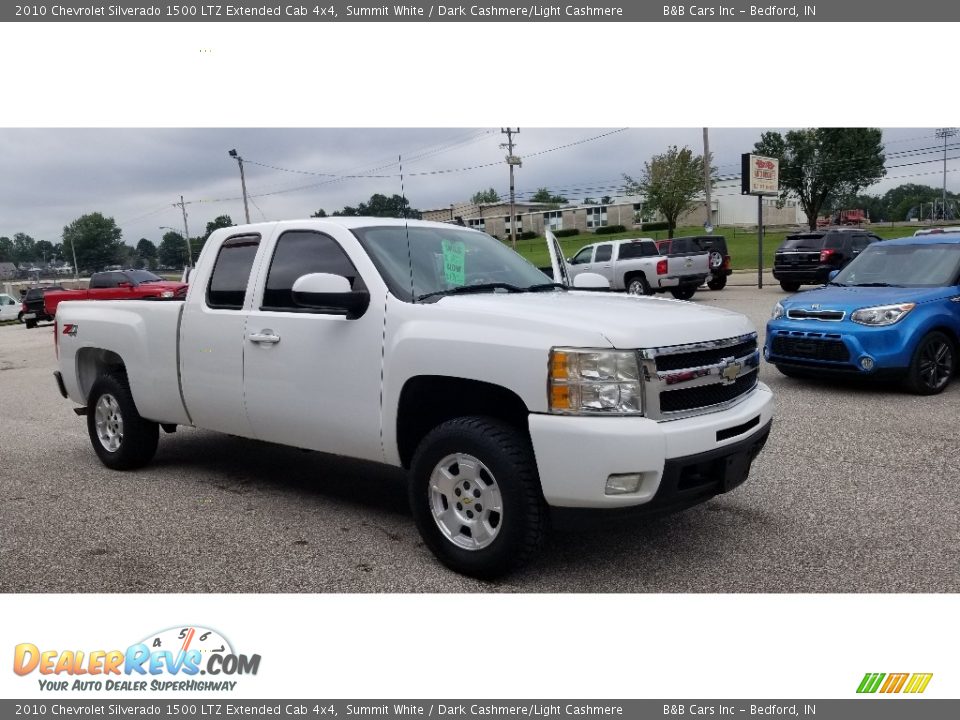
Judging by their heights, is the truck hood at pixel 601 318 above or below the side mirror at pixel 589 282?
below

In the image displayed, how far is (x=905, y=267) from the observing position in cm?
920

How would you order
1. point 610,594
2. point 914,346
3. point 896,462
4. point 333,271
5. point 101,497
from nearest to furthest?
point 610,594, point 333,271, point 101,497, point 896,462, point 914,346

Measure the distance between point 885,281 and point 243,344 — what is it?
24.7 ft

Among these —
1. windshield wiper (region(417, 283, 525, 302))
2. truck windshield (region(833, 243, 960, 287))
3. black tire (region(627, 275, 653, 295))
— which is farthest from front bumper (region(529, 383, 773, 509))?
black tire (region(627, 275, 653, 295))

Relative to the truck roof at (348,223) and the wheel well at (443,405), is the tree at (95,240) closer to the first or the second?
the truck roof at (348,223)

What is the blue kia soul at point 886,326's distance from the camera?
8.15 m

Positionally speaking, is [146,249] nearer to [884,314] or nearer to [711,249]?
[884,314]

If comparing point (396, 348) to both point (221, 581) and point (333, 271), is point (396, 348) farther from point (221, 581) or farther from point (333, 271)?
point (221, 581)

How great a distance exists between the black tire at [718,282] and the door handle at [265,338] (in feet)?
74.2

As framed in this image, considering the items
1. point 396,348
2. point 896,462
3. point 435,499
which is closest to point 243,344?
point 396,348

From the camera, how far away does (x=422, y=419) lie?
4.41 metres

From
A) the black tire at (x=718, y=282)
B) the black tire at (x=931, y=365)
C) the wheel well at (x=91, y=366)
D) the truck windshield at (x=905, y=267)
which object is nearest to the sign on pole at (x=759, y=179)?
the black tire at (x=718, y=282)

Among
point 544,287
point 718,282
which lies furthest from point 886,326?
point 718,282

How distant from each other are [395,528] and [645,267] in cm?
1903
